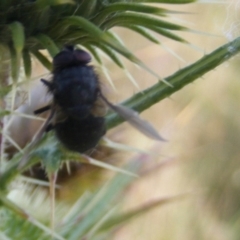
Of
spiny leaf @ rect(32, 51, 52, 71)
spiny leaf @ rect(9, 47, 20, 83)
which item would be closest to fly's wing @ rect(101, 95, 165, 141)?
spiny leaf @ rect(32, 51, 52, 71)

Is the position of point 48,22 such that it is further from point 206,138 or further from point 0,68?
point 206,138

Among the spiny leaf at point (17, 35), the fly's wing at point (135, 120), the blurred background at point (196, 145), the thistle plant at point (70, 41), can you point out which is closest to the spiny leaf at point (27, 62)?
the thistle plant at point (70, 41)

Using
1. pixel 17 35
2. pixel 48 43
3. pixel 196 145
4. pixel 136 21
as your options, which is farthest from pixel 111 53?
pixel 196 145

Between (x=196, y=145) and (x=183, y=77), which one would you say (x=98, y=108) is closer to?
(x=183, y=77)

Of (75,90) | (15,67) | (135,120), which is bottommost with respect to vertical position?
(135,120)

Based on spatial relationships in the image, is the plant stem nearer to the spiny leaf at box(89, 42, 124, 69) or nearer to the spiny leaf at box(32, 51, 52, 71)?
A: the spiny leaf at box(89, 42, 124, 69)

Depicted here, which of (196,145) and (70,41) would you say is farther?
(196,145)
